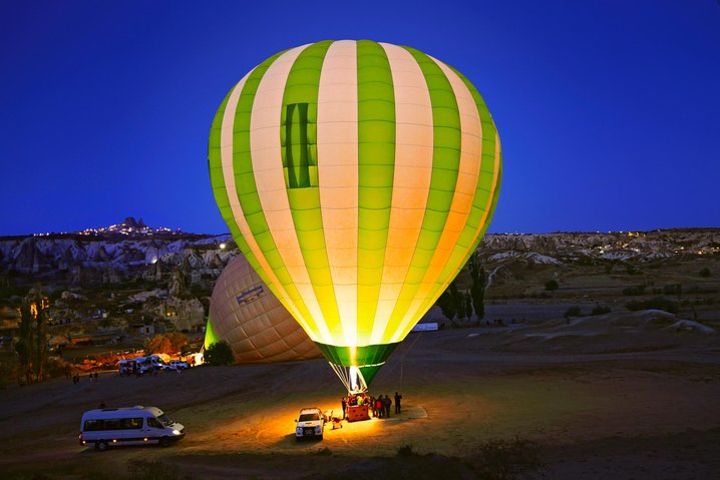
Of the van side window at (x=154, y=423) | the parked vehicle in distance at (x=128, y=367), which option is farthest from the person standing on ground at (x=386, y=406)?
the parked vehicle in distance at (x=128, y=367)

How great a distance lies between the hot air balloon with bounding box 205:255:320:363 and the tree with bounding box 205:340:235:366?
22 centimetres

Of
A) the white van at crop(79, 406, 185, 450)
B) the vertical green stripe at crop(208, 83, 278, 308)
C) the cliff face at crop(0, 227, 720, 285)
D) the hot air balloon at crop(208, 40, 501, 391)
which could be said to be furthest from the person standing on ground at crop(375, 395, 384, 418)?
the cliff face at crop(0, 227, 720, 285)

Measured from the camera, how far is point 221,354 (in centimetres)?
2761

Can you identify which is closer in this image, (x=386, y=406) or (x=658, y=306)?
(x=386, y=406)

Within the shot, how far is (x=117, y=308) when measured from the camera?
69688 mm

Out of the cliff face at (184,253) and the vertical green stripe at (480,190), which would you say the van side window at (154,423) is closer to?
the vertical green stripe at (480,190)

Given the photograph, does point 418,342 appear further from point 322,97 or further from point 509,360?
point 322,97

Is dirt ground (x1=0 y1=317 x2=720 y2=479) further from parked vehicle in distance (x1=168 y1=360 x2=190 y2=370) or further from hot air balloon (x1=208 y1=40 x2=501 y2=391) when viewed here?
hot air balloon (x1=208 y1=40 x2=501 y2=391)

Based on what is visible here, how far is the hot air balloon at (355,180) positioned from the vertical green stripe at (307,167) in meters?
0.03

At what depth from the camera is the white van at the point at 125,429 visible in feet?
47.2

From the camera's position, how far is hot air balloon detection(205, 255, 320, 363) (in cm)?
2550

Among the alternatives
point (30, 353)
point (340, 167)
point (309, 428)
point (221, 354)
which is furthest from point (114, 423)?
point (30, 353)

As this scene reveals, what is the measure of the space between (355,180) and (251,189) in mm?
2779

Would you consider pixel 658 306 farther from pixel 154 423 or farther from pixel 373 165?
pixel 154 423
